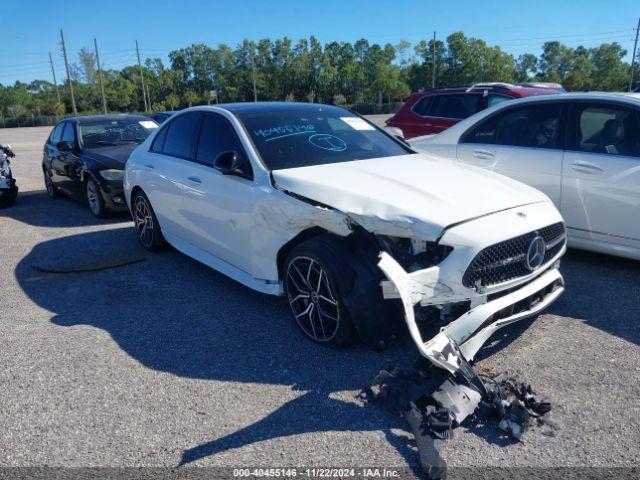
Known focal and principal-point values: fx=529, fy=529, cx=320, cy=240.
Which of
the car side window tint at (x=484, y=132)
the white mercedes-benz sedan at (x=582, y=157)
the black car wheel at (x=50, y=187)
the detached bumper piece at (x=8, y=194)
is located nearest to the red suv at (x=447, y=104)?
the car side window tint at (x=484, y=132)

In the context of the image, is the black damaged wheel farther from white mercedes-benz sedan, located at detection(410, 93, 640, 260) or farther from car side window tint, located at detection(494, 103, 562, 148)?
car side window tint, located at detection(494, 103, 562, 148)

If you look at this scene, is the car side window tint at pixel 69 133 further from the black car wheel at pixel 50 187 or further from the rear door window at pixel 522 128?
the rear door window at pixel 522 128

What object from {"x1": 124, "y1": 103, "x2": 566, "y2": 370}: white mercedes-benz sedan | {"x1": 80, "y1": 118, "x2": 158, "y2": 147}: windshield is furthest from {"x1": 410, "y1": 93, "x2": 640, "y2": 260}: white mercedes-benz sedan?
{"x1": 80, "y1": 118, "x2": 158, "y2": 147}: windshield

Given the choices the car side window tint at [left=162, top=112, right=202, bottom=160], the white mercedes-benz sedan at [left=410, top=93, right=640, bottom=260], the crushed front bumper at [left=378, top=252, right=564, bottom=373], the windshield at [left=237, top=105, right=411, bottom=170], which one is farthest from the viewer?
the car side window tint at [left=162, top=112, right=202, bottom=160]

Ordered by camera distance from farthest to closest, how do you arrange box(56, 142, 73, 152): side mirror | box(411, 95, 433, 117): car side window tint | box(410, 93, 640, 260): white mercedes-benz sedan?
box(411, 95, 433, 117): car side window tint → box(56, 142, 73, 152): side mirror → box(410, 93, 640, 260): white mercedes-benz sedan

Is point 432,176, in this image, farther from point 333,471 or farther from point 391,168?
point 333,471

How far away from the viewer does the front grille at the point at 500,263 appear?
3156mm

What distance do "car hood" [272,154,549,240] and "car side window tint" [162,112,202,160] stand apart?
5.23ft

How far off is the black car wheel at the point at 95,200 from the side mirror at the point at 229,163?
461 cm

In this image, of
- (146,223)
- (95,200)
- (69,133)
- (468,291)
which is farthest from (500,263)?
(69,133)

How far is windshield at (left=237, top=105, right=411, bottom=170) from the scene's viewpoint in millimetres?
4348

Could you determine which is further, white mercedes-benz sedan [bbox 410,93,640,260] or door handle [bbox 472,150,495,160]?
door handle [bbox 472,150,495,160]

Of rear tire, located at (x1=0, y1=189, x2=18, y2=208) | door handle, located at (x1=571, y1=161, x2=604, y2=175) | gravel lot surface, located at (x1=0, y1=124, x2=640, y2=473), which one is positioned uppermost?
door handle, located at (x1=571, y1=161, x2=604, y2=175)

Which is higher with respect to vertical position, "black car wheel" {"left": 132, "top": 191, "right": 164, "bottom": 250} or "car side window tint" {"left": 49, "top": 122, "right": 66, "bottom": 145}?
"car side window tint" {"left": 49, "top": 122, "right": 66, "bottom": 145}
